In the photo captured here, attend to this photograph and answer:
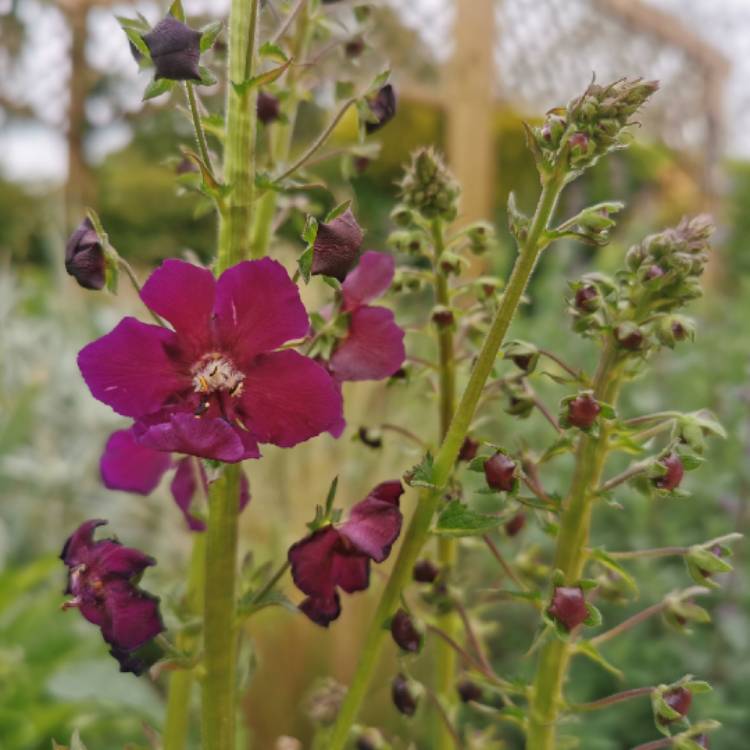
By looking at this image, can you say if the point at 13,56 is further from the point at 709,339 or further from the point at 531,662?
the point at 531,662

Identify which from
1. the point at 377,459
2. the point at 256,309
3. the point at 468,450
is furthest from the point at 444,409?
the point at 377,459

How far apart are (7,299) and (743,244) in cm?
660

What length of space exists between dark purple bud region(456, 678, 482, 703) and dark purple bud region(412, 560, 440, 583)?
9 cm

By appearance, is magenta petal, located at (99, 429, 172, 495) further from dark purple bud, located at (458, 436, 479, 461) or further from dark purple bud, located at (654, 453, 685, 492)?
dark purple bud, located at (654, 453, 685, 492)

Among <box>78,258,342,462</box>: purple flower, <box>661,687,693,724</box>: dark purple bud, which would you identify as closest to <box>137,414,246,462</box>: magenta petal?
<box>78,258,342,462</box>: purple flower

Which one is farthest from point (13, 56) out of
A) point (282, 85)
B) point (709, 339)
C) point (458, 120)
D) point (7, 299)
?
point (282, 85)

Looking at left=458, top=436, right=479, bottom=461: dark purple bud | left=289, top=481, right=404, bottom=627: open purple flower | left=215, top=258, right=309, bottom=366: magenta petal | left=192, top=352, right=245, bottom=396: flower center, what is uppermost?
left=215, top=258, right=309, bottom=366: magenta petal

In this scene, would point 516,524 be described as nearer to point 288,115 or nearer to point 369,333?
point 369,333

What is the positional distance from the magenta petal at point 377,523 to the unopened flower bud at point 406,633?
0.13 ft

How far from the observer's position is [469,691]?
58 centimetres

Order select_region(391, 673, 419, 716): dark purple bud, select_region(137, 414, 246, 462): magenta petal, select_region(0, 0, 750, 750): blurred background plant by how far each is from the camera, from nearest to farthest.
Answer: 1. select_region(137, 414, 246, 462): magenta petal
2. select_region(391, 673, 419, 716): dark purple bud
3. select_region(0, 0, 750, 750): blurred background plant

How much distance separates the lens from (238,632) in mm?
495

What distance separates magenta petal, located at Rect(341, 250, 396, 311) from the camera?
21.2 inches

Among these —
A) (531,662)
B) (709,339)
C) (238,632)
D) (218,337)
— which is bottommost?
(238,632)
